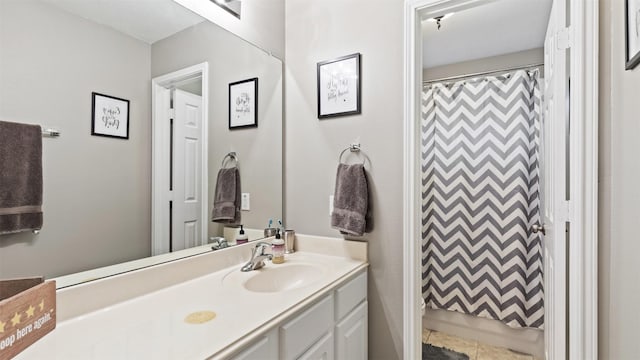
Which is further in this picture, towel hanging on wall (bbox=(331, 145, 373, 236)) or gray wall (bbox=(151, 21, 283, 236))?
towel hanging on wall (bbox=(331, 145, 373, 236))

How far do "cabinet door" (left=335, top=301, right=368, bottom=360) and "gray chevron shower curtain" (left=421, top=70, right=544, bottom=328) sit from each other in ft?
4.23

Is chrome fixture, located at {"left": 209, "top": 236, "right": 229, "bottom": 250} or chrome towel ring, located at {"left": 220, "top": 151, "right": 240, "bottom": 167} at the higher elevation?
chrome towel ring, located at {"left": 220, "top": 151, "right": 240, "bottom": 167}

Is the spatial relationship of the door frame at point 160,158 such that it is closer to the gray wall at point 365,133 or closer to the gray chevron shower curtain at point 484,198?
the gray wall at point 365,133

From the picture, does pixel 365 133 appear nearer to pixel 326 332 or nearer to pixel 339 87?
pixel 339 87

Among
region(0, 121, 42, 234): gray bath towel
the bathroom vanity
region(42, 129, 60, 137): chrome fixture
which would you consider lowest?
the bathroom vanity

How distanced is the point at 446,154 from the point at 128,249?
2.34m

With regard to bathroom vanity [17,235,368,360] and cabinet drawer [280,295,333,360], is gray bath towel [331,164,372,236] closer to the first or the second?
bathroom vanity [17,235,368,360]

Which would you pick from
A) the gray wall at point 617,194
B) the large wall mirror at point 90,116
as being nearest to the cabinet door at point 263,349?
the large wall mirror at point 90,116

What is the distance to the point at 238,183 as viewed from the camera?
1583 millimetres

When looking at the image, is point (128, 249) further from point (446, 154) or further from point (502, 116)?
point (502, 116)

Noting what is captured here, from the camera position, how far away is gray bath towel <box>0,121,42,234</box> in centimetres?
79

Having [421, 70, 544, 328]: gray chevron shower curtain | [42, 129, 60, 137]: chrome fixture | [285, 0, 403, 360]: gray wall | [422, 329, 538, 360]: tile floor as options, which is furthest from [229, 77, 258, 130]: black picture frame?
[422, 329, 538, 360]: tile floor

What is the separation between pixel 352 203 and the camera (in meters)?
1.52

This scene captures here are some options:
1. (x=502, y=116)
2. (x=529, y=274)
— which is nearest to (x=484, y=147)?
(x=502, y=116)
